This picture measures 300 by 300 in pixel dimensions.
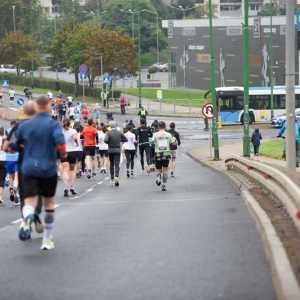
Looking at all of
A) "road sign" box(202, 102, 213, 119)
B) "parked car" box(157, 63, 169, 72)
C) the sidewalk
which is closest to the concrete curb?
the sidewalk

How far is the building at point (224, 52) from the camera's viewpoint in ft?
276

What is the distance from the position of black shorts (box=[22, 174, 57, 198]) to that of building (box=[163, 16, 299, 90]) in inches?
2617

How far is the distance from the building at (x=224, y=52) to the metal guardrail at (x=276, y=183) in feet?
180

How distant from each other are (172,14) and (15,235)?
15506 centimetres

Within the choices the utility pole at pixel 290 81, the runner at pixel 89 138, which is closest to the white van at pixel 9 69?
the runner at pixel 89 138

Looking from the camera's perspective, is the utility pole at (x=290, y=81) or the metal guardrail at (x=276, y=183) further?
the utility pole at (x=290, y=81)

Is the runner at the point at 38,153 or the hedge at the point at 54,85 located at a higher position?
the runner at the point at 38,153

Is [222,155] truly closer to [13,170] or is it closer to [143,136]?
[143,136]

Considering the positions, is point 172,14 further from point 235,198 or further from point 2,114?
point 235,198

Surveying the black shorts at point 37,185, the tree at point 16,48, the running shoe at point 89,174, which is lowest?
the running shoe at point 89,174

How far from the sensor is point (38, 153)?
33.1ft

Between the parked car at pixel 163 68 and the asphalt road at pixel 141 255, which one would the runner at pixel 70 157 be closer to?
the asphalt road at pixel 141 255

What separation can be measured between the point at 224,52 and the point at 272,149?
4951 cm

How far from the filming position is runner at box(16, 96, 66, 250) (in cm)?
1006
